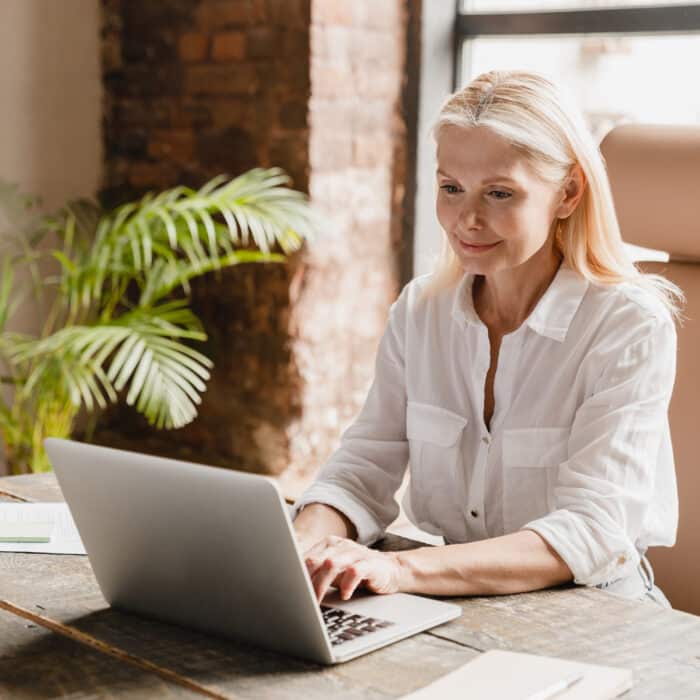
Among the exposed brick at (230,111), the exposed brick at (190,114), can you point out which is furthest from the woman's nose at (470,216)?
the exposed brick at (190,114)

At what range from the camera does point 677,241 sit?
5.91 ft

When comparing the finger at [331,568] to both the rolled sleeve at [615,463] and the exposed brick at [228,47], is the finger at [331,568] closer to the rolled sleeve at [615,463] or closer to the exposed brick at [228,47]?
the rolled sleeve at [615,463]

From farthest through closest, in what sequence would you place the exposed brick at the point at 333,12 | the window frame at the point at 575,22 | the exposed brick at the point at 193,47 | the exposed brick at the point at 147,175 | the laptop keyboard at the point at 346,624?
the exposed brick at the point at 147,175, the exposed brick at the point at 193,47, the exposed brick at the point at 333,12, the window frame at the point at 575,22, the laptop keyboard at the point at 346,624

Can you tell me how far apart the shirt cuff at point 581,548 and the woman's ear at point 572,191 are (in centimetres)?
44

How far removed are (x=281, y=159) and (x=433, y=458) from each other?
6.47 feet

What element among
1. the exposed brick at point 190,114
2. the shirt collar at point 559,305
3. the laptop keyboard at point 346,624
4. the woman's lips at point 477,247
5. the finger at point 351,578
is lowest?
the laptop keyboard at point 346,624

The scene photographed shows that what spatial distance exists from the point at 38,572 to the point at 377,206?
7.91 feet

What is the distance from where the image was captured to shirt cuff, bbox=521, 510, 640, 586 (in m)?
1.46

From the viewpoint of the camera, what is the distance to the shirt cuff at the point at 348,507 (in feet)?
5.45

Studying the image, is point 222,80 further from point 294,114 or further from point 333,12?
point 333,12

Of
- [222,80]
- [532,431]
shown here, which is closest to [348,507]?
[532,431]

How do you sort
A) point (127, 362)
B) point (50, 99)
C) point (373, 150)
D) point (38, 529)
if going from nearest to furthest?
point (38, 529)
point (127, 362)
point (373, 150)
point (50, 99)

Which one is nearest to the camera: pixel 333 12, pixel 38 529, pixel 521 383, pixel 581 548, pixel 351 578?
pixel 351 578

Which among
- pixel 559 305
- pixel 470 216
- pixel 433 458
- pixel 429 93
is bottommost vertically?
pixel 433 458
